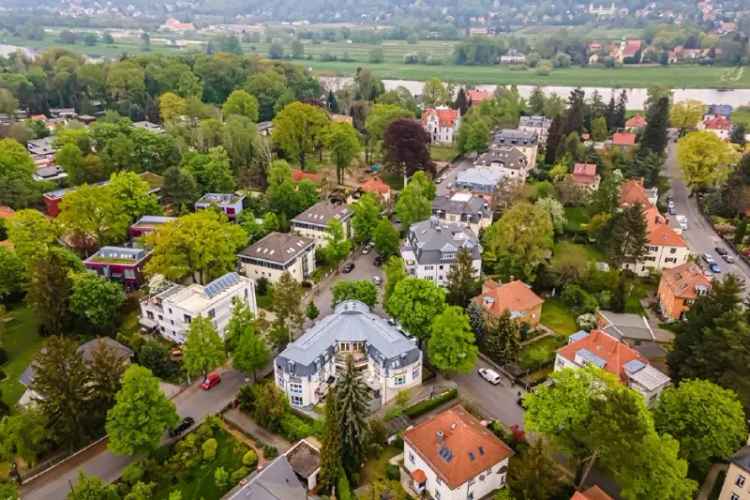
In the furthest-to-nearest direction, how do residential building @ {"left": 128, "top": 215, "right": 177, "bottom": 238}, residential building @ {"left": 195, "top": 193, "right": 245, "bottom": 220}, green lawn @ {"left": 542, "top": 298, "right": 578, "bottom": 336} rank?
residential building @ {"left": 195, "top": 193, "right": 245, "bottom": 220}
residential building @ {"left": 128, "top": 215, "right": 177, "bottom": 238}
green lawn @ {"left": 542, "top": 298, "right": 578, "bottom": 336}

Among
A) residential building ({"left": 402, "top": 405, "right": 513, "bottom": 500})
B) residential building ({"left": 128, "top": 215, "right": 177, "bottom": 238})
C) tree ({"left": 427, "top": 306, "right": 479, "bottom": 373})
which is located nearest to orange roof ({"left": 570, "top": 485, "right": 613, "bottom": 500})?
residential building ({"left": 402, "top": 405, "right": 513, "bottom": 500})

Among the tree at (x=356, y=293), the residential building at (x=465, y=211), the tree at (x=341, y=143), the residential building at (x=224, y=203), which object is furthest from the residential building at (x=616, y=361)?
the tree at (x=341, y=143)

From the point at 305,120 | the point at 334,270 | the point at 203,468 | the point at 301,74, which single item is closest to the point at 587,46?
the point at 301,74

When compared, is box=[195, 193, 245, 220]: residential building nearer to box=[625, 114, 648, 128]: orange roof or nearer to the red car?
the red car

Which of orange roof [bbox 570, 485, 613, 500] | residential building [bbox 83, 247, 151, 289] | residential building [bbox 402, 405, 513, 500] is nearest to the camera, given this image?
orange roof [bbox 570, 485, 613, 500]

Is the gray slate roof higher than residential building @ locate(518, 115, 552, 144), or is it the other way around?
residential building @ locate(518, 115, 552, 144)

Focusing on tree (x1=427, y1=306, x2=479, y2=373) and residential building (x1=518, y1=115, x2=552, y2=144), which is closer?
tree (x1=427, y1=306, x2=479, y2=373)

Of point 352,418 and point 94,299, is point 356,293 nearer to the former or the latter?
point 352,418

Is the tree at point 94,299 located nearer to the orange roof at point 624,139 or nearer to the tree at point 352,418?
the tree at point 352,418

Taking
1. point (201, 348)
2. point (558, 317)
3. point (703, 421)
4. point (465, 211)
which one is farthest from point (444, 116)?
point (703, 421)
